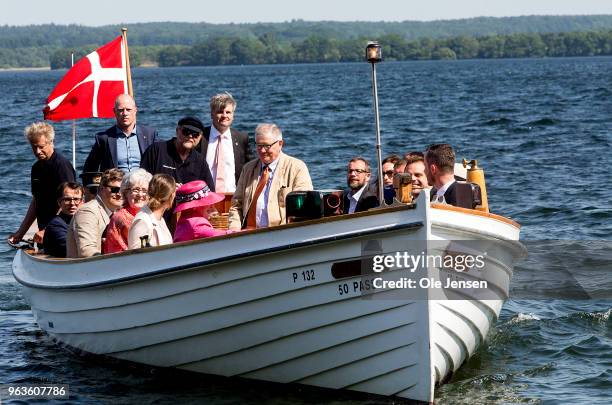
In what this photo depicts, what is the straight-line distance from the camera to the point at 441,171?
8.55 metres

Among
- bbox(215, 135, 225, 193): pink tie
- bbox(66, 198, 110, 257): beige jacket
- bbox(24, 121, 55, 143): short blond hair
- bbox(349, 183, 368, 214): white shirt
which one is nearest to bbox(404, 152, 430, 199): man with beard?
bbox(349, 183, 368, 214): white shirt

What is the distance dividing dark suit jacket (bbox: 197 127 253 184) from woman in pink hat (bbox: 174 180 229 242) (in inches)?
63.0

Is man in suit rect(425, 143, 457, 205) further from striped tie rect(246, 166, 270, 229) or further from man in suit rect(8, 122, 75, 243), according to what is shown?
man in suit rect(8, 122, 75, 243)

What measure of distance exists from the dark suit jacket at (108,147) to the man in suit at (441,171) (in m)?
3.05

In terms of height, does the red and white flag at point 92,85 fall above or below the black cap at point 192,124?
above

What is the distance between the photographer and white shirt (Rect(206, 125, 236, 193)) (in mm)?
10273

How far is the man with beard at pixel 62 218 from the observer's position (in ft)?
32.3

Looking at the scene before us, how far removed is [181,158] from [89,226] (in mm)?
999

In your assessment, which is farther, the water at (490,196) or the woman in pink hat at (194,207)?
the water at (490,196)

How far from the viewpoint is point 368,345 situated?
8.20 m

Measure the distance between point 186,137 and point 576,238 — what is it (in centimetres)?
770

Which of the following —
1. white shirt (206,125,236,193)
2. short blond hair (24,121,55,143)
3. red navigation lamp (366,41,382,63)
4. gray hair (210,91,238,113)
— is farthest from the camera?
short blond hair (24,121,55,143)

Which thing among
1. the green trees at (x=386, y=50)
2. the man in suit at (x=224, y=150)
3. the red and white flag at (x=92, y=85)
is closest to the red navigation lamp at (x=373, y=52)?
the man in suit at (x=224, y=150)

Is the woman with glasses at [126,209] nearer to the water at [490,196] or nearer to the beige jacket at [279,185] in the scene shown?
the beige jacket at [279,185]
